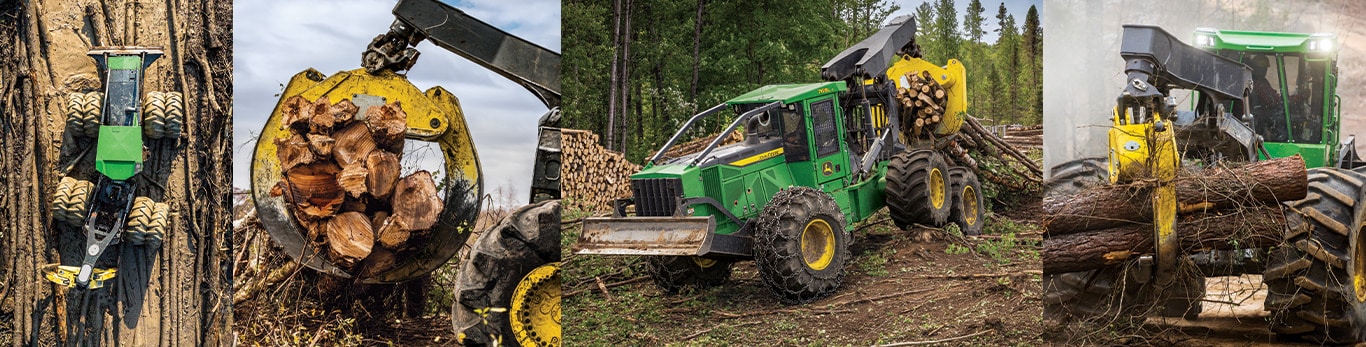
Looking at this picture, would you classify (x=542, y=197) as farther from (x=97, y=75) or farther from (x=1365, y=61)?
(x=1365, y=61)

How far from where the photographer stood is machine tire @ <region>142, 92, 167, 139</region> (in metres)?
4.75

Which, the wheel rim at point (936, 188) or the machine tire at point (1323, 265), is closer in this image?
the wheel rim at point (936, 188)

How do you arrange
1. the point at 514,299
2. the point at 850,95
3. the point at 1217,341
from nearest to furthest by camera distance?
the point at 850,95 → the point at 514,299 → the point at 1217,341

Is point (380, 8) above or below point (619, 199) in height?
above

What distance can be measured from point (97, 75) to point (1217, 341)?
5.41 metres

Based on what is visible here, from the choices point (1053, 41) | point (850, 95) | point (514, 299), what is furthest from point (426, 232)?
point (1053, 41)

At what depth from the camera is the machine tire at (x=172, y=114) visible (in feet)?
15.7

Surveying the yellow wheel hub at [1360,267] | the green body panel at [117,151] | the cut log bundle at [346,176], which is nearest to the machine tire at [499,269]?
the cut log bundle at [346,176]

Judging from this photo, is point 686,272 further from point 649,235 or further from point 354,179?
point 354,179

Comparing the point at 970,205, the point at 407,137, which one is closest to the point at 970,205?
the point at 970,205

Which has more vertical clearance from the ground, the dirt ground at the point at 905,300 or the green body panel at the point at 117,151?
the green body panel at the point at 117,151

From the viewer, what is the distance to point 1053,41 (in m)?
4.97

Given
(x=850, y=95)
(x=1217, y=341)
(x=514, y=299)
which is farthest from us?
(x=1217, y=341)

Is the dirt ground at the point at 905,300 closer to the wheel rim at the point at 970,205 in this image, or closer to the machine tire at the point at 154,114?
the wheel rim at the point at 970,205
